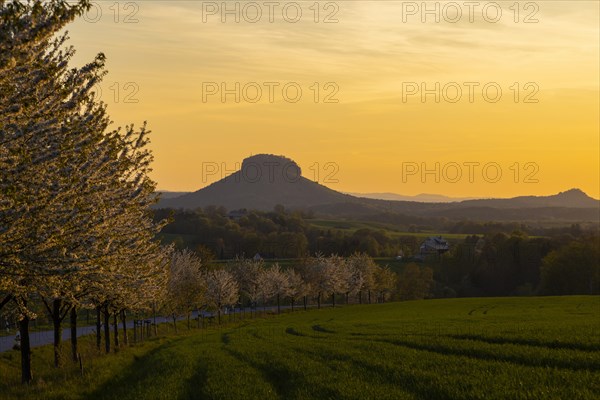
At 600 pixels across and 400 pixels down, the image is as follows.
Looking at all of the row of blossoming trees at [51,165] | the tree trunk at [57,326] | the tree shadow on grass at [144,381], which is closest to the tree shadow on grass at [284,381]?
the tree shadow on grass at [144,381]

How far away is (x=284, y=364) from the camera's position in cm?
3106

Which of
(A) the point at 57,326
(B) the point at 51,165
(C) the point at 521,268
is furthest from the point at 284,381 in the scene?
(C) the point at 521,268

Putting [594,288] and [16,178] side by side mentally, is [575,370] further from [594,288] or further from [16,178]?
[594,288]

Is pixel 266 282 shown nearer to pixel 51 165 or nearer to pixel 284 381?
pixel 284 381

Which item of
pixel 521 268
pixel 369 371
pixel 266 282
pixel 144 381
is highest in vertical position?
pixel 369 371

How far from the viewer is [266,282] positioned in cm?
12519

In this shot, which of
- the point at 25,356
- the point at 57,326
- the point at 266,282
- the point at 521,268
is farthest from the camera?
the point at 521,268

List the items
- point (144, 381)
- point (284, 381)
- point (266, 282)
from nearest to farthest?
point (284, 381) → point (144, 381) → point (266, 282)

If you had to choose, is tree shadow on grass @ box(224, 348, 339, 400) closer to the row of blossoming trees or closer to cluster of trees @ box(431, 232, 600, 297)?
the row of blossoming trees

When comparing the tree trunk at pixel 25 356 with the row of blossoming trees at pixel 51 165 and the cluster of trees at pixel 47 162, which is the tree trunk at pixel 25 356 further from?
the cluster of trees at pixel 47 162

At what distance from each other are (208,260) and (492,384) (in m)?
113

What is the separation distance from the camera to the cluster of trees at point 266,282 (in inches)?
3472

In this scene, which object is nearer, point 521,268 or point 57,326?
point 57,326

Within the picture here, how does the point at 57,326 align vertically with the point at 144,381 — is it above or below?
above
